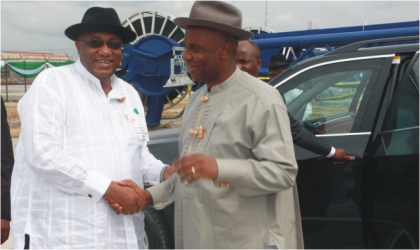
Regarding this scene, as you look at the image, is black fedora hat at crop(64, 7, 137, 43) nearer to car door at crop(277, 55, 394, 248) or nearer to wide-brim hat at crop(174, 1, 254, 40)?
wide-brim hat at crop(174, 1, 254, 40)

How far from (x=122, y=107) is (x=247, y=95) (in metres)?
0.77

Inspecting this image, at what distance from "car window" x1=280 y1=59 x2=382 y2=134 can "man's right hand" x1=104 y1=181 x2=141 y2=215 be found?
1.63m

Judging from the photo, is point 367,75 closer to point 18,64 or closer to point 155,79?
point 155,79

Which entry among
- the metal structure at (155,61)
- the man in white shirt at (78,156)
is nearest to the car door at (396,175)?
the man in white shirt at (78,156)

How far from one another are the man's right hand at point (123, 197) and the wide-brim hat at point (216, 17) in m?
0.80

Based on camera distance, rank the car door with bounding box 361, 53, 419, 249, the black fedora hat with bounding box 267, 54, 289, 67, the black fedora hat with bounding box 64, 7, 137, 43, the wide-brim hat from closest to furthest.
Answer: the wide-brim hat → the black fedora hat with bounding box 64, 7, 137, 43 → the car door with bounding box 361, 53, 419, 249 → the black fedora hat with bounding box 267, 54, 289, 67

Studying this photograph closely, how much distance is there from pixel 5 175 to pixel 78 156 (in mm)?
831

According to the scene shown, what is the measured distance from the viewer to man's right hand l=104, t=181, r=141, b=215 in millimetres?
2262

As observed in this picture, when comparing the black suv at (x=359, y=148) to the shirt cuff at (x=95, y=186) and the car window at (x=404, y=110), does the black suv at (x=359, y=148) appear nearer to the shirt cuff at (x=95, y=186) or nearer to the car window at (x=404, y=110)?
the car window at (x=404, y=110)

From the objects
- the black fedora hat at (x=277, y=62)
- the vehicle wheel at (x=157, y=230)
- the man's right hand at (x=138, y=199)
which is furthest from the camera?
the black fedora hat at (x=277, y=62)

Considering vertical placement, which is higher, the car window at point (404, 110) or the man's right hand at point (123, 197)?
the car window at point (404, 110)

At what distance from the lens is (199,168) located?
1.84 meters

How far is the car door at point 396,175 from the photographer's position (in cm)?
301

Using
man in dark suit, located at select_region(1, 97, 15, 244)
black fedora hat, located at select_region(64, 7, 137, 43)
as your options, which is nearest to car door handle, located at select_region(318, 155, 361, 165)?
black fedora hat, located at select_region(64, 7, 137, 43)
